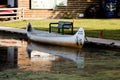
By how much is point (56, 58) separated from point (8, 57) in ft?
6.26

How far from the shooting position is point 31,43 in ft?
82.9

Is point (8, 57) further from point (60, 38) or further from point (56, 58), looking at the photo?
point (60, 38)

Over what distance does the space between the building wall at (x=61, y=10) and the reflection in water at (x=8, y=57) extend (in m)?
18.4

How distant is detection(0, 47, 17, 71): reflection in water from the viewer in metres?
17.5

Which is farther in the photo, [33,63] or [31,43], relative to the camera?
[31,43]

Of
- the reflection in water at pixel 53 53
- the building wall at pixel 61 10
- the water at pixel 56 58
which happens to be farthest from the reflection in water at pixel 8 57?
the building wall at pixel 61 10

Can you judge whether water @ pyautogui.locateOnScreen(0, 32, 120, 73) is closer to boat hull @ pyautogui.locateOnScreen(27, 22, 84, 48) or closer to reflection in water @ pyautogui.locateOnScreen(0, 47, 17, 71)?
reflection in water @ pyautogui.locateOnScreen(0, 47, 17, 71)

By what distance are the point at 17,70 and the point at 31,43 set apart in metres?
Answer: 8.99

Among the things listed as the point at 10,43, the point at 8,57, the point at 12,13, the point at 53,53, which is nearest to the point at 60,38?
the point at 53,53

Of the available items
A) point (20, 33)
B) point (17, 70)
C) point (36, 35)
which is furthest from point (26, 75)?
point (20, 33)

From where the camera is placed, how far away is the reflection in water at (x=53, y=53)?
19.2 m

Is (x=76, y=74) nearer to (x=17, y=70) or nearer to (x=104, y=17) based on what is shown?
(x=17, y=70)

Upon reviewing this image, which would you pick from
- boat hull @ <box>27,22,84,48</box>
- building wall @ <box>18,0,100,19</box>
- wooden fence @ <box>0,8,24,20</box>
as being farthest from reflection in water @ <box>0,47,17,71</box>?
building wall @ <box>18,0,100,19</box>

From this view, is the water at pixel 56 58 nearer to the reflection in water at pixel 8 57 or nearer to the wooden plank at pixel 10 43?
the reflection in water at pixel 8 57
